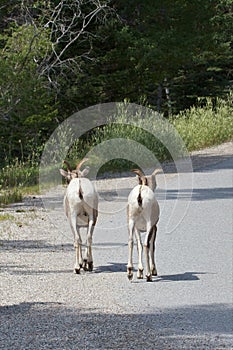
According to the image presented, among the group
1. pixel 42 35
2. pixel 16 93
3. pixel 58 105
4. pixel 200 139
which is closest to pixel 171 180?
pixel 16 93

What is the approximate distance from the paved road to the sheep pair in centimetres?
37

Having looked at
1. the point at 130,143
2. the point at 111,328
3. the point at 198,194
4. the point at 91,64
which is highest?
the point at 91,64

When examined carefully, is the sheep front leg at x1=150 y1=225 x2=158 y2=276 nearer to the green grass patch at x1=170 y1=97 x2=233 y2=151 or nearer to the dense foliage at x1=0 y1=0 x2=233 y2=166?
the dense foliage at x1=0 y1=0 x2=233 y2=166

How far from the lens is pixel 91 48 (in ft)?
77.9

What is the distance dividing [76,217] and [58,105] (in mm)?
15960

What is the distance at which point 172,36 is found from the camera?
2534 cm

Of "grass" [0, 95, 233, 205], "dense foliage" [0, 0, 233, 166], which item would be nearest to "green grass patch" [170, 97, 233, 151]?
"grass" [0, 95, 233, 205]

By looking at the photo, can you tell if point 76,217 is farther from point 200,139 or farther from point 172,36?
point 172,36

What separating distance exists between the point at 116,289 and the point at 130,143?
25.0 ft

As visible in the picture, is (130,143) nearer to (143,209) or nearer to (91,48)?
(143,209)

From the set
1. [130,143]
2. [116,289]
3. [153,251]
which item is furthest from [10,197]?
[153,251]

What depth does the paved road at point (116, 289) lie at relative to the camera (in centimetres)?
647

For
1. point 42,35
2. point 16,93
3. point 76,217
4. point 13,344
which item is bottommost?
point 13,344

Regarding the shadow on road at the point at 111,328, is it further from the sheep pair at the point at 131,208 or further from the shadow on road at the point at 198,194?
the shadow on road at the point at 198,194
